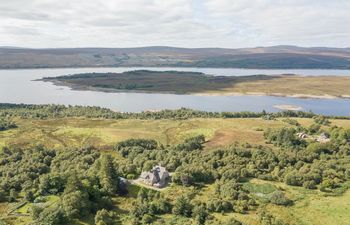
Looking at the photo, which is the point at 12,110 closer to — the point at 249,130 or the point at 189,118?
the point at 189,118

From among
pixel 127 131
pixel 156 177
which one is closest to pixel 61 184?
pixel 156 177

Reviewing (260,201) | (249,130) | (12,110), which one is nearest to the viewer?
(260,201)

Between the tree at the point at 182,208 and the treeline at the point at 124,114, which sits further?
the treeline at the point at 124,114

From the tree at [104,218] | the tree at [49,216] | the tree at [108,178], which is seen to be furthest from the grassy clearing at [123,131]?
the tree at [49,216]

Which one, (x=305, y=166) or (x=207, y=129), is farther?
(x=207, y=129)

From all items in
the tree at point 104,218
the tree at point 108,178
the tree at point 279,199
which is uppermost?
the tree at point 108,178

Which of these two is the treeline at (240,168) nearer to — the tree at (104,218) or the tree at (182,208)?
the tree at (182,208)

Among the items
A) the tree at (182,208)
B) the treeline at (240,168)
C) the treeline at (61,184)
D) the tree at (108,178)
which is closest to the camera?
the treeline at (61,184)

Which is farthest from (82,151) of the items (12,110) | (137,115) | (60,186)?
(12,110)

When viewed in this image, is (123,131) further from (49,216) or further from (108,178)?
(49,216)
